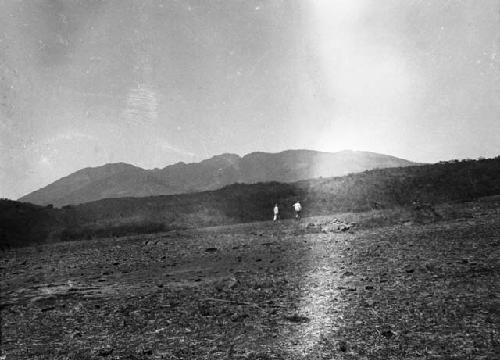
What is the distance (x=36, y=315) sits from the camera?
13.2m

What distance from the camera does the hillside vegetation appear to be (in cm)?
4662

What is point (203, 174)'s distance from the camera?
15862 centimetres

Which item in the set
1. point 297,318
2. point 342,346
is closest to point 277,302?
point 297,318

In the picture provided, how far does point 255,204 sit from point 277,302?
41.4m

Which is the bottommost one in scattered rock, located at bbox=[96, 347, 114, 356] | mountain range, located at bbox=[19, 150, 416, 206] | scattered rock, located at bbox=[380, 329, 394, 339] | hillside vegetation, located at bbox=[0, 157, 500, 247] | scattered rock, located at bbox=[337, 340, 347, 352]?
scattered rock, located at bbox=[96, 347, 114, 356]

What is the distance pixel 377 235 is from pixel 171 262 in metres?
13.2

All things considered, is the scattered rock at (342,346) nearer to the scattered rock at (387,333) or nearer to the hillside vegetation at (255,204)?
the scattered rock at (387,333)

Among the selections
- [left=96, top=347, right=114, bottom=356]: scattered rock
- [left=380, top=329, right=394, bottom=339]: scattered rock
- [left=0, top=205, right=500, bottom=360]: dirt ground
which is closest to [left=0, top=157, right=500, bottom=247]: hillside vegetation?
[left=0, top=205, right=500, bottom=360]: dirt ground

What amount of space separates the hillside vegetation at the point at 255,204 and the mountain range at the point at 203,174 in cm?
7832

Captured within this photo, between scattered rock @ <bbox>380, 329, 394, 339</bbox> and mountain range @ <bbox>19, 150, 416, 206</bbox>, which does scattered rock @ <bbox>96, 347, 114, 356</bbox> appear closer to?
scattered rock @ <bbox>380, 329, 394, 339</bbox>

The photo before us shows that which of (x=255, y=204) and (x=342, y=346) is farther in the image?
(x=255, y=204)

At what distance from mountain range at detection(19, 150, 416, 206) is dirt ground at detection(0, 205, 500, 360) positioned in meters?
115

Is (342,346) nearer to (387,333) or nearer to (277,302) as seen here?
(387,333)

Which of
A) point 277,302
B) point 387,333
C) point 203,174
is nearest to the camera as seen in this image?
point 387,333
